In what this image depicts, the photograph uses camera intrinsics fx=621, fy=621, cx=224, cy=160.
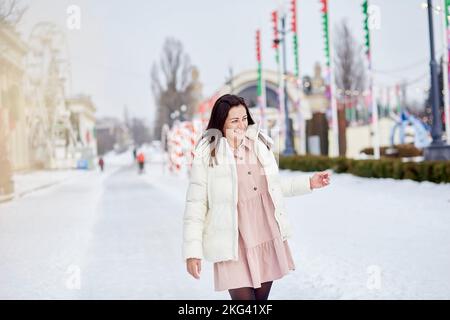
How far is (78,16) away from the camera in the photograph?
18.1ft

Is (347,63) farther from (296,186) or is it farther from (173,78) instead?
(296,186)

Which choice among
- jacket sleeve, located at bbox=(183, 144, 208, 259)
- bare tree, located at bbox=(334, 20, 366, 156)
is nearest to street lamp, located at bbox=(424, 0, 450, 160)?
jacket sleeve, located at bbox=(183, 144, 208, 259)

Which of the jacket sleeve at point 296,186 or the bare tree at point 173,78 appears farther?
the bare tree at point 173,78

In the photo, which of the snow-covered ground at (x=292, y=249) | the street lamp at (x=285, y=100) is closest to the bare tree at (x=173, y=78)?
the street lamp at (x=285, y=100)

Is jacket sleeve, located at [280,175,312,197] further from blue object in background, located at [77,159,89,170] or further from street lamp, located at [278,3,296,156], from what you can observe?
blue object in background, located at [77,159,89,170]

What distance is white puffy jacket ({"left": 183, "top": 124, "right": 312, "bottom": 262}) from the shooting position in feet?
8.84

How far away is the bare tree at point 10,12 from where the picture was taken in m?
6.55

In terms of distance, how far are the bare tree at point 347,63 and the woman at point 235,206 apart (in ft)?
70.6

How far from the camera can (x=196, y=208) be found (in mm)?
2699

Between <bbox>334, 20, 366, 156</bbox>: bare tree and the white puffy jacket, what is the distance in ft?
70.7

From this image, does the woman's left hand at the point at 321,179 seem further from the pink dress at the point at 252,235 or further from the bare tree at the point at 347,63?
the bare tree at the point at 347,63

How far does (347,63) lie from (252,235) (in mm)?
25534

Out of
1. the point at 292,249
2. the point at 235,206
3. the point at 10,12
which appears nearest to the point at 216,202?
the point at 235,206
